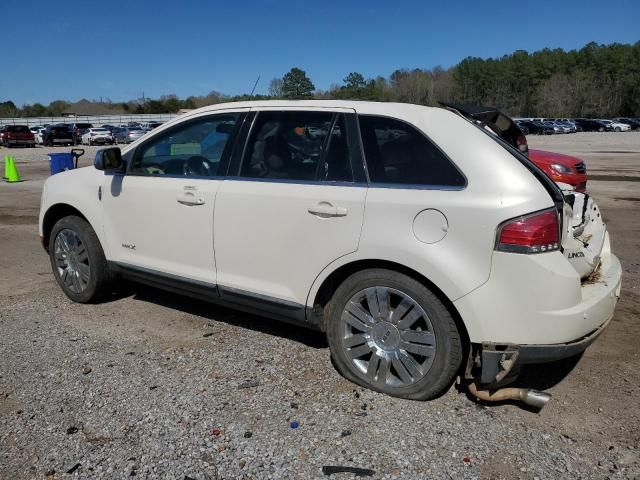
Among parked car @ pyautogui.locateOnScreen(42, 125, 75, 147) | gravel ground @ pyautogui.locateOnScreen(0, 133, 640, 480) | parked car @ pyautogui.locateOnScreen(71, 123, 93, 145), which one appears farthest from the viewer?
parked car @ pyautogui.locateOnScreen(71, 123, 93, 145)

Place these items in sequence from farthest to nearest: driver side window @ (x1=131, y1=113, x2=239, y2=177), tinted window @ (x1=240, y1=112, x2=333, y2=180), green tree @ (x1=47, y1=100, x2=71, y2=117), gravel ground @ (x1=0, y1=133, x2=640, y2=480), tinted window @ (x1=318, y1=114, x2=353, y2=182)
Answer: green tree @ (x1=47, y1=100, x2=71, y2=117) < driver side window @ (x1=131, y1=113, x2=239, y2=177) < tinted window @ (x1=240, y1=112, x2=333, y2=180) < tinted window @ (x1=318, y1=114, x2=353, y2=182) < gravel ground @ (x1=0, y1=133, x2=640, y2=480)

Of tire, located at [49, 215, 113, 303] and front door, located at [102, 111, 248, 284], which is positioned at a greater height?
front door, located at [102, 111, 248, 284]

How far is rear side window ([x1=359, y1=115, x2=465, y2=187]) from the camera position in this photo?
3137 millimetres

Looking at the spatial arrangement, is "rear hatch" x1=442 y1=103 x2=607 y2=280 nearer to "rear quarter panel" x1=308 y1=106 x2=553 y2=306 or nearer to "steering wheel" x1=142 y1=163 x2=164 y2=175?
"rear quarter panel" x1=308 y1=106 x2=553 y2=306

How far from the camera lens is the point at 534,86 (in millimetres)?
119250

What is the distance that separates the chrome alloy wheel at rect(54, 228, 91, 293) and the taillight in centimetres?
353

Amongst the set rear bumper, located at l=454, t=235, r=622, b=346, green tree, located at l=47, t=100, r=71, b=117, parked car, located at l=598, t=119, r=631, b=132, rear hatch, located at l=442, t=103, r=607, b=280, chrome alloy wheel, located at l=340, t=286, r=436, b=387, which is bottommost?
parked car, located at l=598, t=119, r=631, b=132

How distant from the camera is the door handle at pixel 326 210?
3.34m

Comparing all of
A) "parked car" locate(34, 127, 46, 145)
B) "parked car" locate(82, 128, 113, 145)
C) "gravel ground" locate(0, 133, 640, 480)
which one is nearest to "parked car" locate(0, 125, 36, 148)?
"parked car" locate(34, 127, 46, 145)

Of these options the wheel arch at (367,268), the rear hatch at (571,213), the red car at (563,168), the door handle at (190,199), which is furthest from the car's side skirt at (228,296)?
the red car at (563,168)

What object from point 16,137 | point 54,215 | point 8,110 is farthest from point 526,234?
point 8,110

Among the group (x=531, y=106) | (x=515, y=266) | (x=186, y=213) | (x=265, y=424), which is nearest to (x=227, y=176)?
(x=186, y=213)

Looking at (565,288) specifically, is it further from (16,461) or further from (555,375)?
(16,461)

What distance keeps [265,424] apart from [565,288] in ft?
5.83
